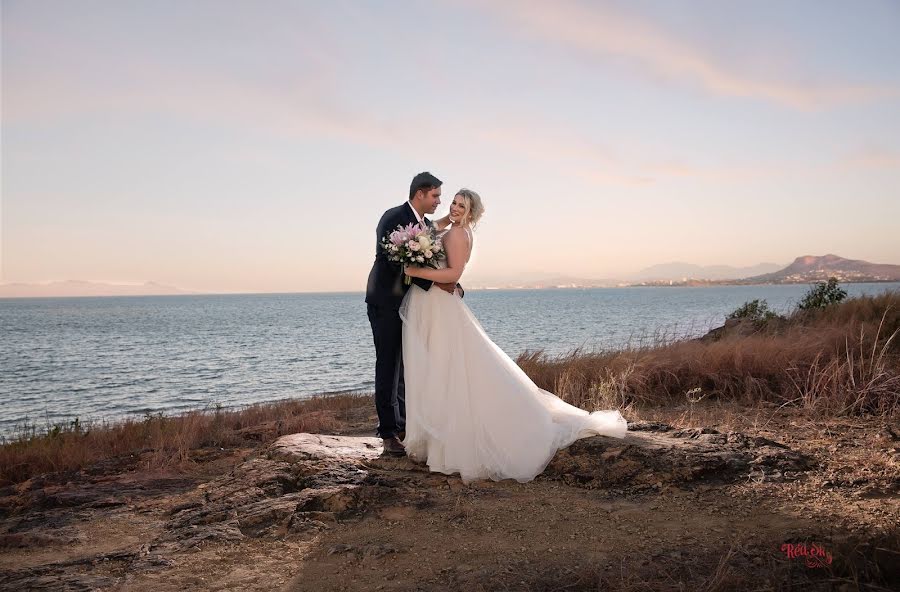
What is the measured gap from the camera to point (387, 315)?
6336 millimetres

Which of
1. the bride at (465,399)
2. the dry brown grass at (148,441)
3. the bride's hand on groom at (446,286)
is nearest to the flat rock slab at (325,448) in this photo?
the bride at (465,399)

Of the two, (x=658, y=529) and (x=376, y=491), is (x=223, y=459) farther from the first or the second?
(x=658, y=529)

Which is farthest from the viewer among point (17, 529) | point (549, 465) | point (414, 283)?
point (414, 283)

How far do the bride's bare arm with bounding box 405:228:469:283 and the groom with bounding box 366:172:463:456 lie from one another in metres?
0.29

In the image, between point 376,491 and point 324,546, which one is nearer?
point 324,546

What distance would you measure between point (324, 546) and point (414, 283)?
2.73 metres

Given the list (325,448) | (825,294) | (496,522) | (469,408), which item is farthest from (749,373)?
(825,294)

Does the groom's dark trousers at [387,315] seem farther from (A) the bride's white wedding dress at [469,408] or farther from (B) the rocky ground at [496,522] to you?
(B) the rocky ground at [496,522]

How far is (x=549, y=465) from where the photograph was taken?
5.74 meters

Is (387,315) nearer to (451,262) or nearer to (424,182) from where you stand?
(451,262)

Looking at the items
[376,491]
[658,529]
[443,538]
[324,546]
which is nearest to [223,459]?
[376,491]

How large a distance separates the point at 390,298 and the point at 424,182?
129cm

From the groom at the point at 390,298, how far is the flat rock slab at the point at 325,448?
0.84ft

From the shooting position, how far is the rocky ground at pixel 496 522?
12.1 feet
